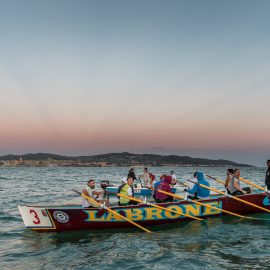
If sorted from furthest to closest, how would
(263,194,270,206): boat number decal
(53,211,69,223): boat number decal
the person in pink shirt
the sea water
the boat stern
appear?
1. (263,194,270,206): boat number decal
2. the person in pink shirt
3. (53,211,69,223): boat number decal
4. the boat stern
5. the sea water

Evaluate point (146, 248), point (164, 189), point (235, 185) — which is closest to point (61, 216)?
point (146, 248)

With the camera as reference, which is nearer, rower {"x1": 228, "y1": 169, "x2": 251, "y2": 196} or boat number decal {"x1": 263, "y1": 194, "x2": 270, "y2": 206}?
rower {"x1": 228, "y1": 169, "x2": 251, "y2": 196}

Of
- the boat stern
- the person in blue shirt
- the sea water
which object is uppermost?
the person in blue shirt

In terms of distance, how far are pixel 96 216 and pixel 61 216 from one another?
1.39 metres

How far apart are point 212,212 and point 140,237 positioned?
4292 millimetres

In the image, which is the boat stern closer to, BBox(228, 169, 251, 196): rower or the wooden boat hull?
the wooden boat hull

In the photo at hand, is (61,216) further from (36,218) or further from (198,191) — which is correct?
(198,191)

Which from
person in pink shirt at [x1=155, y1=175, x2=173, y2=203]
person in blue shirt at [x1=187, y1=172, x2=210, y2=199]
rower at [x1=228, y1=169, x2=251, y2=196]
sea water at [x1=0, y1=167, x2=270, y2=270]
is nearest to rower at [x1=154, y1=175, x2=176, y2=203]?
person in pink shirt at [x1=155, y1=175, x2=173, y2=203]

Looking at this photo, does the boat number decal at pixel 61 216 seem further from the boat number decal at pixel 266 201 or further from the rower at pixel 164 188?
the boat number decal at pixel 266 201

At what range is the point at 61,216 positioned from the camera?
12.9m

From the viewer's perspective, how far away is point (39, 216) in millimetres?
12859

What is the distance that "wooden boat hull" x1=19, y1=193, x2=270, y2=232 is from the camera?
12.8 metres

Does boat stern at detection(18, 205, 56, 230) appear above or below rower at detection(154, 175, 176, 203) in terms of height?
below

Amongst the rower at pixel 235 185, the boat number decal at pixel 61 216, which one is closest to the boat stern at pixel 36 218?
the boat number decal at pixel 61 216
